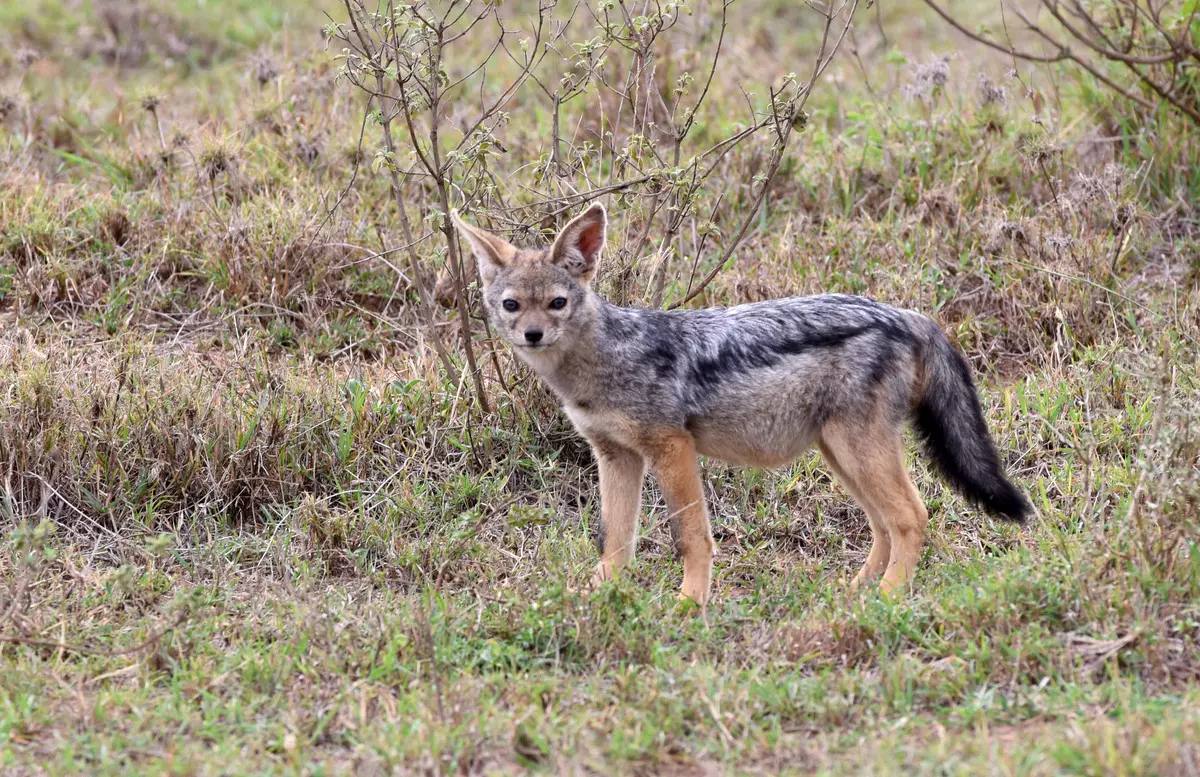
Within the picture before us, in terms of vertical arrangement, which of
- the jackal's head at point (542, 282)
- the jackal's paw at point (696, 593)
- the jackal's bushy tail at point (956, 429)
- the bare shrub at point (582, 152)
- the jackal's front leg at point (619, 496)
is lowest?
the jackal's paw at point (696, 593)

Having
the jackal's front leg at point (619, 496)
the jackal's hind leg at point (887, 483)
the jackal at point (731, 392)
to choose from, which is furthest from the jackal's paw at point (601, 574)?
the jackal's hind leg at point (887, 483)

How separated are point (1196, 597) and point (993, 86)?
184 inches

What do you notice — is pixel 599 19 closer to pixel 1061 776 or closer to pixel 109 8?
pixel 1061 776

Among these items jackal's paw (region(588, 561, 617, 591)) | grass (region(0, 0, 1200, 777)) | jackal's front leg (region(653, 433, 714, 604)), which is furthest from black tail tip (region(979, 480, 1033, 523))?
jackal's paw (region(588, 561, 617, 591))

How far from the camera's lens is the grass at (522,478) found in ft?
13.9

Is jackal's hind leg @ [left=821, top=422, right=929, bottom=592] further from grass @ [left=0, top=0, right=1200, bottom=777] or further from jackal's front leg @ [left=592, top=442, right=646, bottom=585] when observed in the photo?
jackal's front leg @ [left=592, top=442, right=646, bottom=585]

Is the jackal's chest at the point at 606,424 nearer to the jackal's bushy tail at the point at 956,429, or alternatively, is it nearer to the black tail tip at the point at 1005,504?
the jackal's bushy tail at the point at 956,429

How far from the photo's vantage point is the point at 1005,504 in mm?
5383

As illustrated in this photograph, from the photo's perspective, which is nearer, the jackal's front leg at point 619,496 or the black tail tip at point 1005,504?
the black tail tip at point 1005,504

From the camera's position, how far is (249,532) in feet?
20.0

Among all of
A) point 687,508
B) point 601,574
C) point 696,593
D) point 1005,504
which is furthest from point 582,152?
point 1005,504

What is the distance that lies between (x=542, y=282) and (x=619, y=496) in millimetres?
959

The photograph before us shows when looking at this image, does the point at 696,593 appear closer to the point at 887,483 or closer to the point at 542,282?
the point at 887,483

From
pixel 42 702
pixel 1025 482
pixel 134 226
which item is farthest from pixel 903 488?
pixel 134 226
